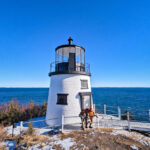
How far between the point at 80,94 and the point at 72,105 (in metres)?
1.22

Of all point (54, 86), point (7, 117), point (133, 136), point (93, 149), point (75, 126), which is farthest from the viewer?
point (7, 117)

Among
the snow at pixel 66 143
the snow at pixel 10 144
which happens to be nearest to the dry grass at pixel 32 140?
the snow at pixel 10 144

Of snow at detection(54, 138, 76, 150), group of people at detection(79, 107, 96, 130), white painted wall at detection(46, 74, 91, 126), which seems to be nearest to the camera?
snow at detection(54, 138, 76, 150)

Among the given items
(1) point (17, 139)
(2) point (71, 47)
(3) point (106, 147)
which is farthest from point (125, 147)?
(2) point (71, 47)

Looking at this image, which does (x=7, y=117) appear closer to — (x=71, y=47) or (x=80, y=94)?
(x=80, y=94)

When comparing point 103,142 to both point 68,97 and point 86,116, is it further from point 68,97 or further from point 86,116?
point 68,97

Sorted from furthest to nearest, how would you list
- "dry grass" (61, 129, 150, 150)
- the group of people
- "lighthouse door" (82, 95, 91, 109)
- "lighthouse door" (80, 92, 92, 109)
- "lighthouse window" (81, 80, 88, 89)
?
"lighthouse window" (81, 80, 88, 89) → "lighthouse door" (82, 95, 91, 109) → "lighthouse door" (80, 92, 92, 109) → the group of people → "dry grass" (61, 129, 150, 150)

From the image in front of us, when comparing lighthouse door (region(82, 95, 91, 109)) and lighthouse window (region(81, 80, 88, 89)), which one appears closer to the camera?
lighthouse door (region(82, 95, 91, 109))

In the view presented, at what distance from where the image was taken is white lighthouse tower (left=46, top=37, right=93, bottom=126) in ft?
29.8

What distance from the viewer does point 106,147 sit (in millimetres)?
5559

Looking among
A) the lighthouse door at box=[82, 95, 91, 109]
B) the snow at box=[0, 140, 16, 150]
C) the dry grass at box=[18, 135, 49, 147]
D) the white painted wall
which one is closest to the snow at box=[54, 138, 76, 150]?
the dry grass at box=[18, 135, 49, 147]

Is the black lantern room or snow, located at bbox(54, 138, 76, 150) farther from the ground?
the black lantern room

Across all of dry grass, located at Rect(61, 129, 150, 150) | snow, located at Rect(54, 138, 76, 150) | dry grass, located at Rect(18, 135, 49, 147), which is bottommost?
dry grass, located at Rect(18, 135, 49, 147)

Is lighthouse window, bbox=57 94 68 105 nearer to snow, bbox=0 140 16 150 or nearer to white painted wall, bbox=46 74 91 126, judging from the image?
white painted wall, bbox=46 74 91 126
